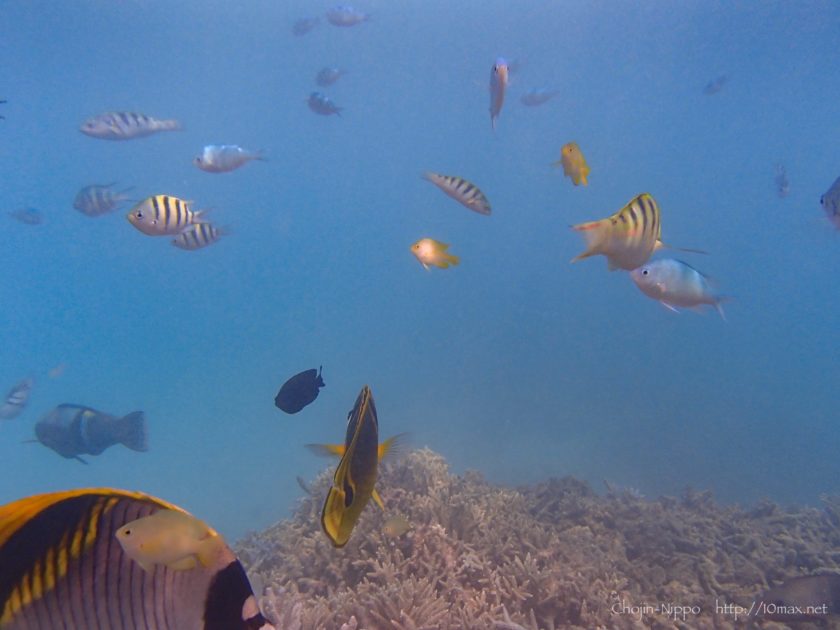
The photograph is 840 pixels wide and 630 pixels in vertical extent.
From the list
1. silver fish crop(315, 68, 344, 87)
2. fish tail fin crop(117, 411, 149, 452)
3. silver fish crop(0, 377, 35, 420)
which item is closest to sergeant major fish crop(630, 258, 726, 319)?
fish tail fin crop(117, 411, 149, 452)

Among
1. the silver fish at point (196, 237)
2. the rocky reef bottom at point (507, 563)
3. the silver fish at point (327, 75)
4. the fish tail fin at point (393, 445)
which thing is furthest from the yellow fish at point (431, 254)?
the silver fish at point (327, 75)

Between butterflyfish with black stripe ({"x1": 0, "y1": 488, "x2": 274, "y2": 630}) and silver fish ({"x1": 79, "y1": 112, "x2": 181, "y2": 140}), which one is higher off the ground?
silver fish ({"x1": 79, "y1": 112, "x2": 181, "y2": 140})

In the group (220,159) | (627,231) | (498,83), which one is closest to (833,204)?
(627,231)

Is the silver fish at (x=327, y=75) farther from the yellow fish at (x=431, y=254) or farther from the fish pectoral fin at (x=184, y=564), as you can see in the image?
the fish pectoral fin at (x=184, y=564)

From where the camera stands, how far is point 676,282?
11.8 feet

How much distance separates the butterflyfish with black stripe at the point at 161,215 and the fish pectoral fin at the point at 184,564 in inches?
193

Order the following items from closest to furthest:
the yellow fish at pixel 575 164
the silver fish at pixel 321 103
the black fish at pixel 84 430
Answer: the yellow fish at pixel 575 164 → the black fish at pixel 84 430 → the silver fish at pixel 321 103

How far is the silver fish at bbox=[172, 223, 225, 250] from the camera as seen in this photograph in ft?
18.8

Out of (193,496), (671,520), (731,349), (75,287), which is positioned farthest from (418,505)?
(75,287)

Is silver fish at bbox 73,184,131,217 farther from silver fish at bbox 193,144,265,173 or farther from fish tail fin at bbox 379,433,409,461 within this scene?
fish tail fin at bbox 379,433,409,461

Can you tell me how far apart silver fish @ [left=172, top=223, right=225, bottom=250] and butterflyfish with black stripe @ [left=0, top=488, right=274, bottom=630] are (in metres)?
5.26

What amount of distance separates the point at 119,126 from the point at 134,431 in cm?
470

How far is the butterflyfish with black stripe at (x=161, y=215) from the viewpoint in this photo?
5.04m

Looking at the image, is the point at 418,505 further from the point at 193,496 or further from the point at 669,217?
the point at 669,217
